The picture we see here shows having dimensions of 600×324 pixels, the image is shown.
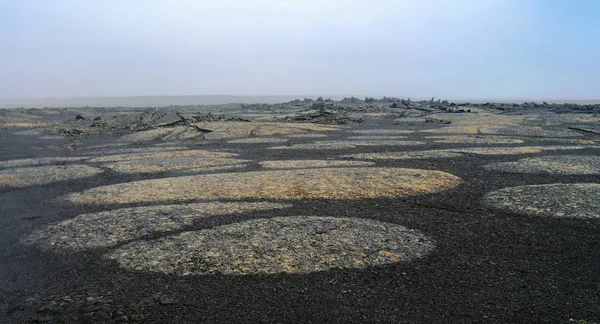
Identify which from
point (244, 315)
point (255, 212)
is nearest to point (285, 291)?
point (244, 315)

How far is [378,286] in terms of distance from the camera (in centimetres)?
415

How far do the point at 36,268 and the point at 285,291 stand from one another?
323 cm

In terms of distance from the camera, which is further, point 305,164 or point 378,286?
point 305,164

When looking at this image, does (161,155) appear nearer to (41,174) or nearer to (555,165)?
(41,174)

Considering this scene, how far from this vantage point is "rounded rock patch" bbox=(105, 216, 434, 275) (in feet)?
15.4

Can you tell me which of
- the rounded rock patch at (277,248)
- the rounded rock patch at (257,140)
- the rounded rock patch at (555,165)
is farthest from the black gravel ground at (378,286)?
the rounded rock patch at (257,140)

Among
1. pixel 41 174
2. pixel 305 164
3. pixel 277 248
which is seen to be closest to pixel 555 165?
pixel 305 164

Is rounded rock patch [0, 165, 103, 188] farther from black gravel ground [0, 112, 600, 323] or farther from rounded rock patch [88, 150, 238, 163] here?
black gravel ground [0, 112, 600, 323]

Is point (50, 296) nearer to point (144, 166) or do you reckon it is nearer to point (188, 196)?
point (188, 196)

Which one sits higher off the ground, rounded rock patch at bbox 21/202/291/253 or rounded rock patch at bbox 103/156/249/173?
rounded rock patch at bbox 103/156/249/173

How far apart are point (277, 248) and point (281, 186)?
11.7 feet

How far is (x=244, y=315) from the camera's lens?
3691 millimetres

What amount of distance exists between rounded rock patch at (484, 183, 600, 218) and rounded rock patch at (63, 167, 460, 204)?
4.23 ft

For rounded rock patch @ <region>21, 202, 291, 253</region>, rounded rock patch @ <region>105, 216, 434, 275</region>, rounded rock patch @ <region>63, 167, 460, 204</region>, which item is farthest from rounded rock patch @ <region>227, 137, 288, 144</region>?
rounded rock patch @ <region>105, 216, 434, 275</region>
